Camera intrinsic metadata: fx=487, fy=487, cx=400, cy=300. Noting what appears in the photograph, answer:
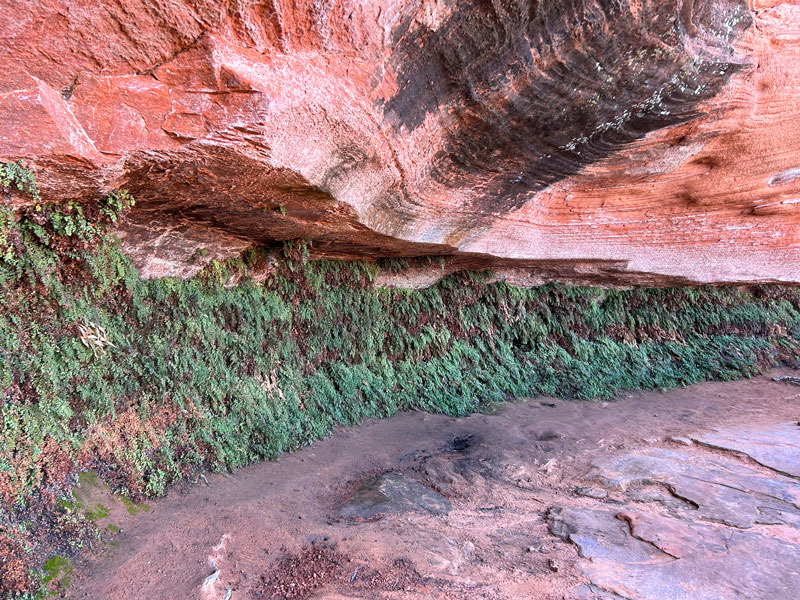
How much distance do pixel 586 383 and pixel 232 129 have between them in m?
7.99

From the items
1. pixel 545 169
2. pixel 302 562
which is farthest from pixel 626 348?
pixel 302 562

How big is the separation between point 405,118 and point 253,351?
4.01m

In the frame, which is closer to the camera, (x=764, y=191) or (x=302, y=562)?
(x=302, y=562)

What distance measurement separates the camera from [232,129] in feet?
12.2

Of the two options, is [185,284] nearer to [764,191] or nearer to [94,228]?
[94,228]

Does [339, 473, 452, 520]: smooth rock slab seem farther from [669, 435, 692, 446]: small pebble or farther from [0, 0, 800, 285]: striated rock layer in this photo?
[669, 435, 692, 446]: small pebble

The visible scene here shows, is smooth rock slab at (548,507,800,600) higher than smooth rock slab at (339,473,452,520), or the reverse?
smooth rock slab at (339,473,452,520)

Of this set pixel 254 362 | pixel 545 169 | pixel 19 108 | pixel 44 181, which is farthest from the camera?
pixel 254 362

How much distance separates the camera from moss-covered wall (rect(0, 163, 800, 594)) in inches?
175

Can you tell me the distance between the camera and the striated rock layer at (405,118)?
3227 mm

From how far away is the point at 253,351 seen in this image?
22.9ft

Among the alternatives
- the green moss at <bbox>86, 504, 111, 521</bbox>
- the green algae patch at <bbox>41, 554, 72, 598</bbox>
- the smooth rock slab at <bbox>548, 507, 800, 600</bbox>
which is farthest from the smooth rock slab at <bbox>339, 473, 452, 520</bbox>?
the green algae patch at <bbox>41, 554, 72, 598</bbox>

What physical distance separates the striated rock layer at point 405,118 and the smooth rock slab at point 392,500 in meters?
3.13

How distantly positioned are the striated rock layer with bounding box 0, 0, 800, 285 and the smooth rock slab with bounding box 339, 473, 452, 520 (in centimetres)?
313
